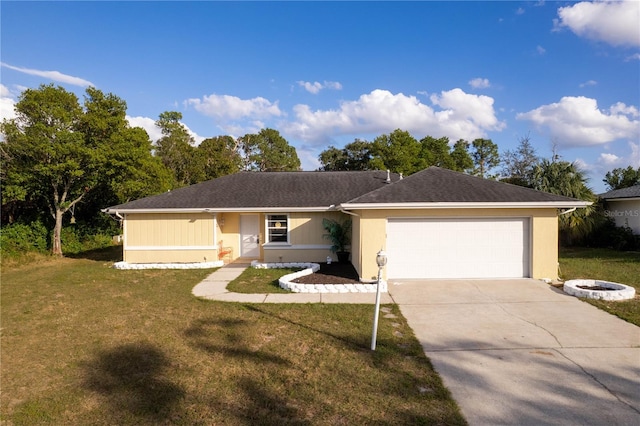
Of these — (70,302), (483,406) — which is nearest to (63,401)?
(483,406)

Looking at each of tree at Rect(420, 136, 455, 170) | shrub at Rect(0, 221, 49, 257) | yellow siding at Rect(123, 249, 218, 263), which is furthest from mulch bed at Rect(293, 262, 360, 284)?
tree at Rect(420, 136, 455, 170)

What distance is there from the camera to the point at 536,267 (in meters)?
10.4

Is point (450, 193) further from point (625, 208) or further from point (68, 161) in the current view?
point (68, 161)

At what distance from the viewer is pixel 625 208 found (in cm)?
1966

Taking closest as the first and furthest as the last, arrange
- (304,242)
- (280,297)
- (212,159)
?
1. (280,297)
2. (304,242)
3. (212,159)

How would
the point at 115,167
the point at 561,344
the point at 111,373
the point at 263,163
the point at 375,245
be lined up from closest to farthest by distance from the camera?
the point at 111,373 < the point at 561,344 < the point at 375,245 < the point at 115,167 < the point at 263,163

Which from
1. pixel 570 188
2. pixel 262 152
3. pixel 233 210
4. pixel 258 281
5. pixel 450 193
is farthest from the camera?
pixel 262 152

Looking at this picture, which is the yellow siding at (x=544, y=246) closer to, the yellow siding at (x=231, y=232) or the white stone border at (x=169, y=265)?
the white stone border at (x=169, y=265)

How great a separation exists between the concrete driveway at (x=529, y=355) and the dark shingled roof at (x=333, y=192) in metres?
2.81

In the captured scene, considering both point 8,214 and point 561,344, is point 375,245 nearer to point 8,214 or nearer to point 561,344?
point 561,344

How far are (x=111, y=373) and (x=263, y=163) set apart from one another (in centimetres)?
4077

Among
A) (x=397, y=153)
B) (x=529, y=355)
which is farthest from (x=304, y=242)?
(x=397, y=153)

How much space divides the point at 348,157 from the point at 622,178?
2863 cm

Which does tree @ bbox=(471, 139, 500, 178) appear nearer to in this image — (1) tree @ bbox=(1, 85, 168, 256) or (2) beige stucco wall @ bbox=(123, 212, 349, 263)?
(2) beige stucco wall @ bbox=(123, 212, 349, 263)
